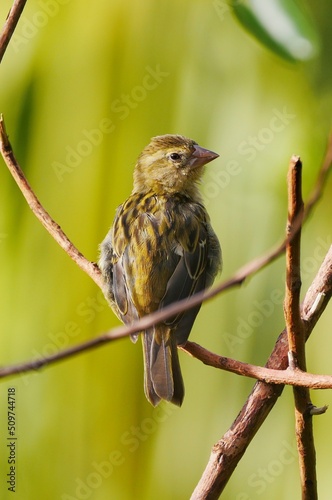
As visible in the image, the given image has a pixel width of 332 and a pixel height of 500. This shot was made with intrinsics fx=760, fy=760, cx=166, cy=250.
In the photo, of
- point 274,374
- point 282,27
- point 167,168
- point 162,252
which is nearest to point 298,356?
point 274,374

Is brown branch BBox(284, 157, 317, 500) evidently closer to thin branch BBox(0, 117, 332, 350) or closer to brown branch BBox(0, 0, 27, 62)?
thin branch BBox(0, 117, 332, 350)

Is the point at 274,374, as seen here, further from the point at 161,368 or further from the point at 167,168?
the point at 167,168

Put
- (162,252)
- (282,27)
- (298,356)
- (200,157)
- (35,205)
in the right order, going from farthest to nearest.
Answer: (200,157), (162,252), (35,205), (298,356), (282,27)

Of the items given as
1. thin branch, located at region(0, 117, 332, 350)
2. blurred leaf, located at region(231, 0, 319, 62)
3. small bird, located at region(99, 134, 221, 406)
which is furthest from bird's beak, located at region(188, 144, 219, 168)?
blurred leaf, located at region(231, 0, 319, 62)

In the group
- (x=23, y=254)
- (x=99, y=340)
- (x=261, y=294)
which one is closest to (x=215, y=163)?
(x=261, y=294)

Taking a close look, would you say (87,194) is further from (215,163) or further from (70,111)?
(215,163)

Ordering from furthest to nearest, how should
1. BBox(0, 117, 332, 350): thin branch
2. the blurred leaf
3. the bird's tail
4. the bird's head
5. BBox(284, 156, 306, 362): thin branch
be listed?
the bird's head
the bird's tail
the blurred leaf
BBox(284, 156, 306, 362): thin branch
BBox(0, 117, 332, 350): thin branch
